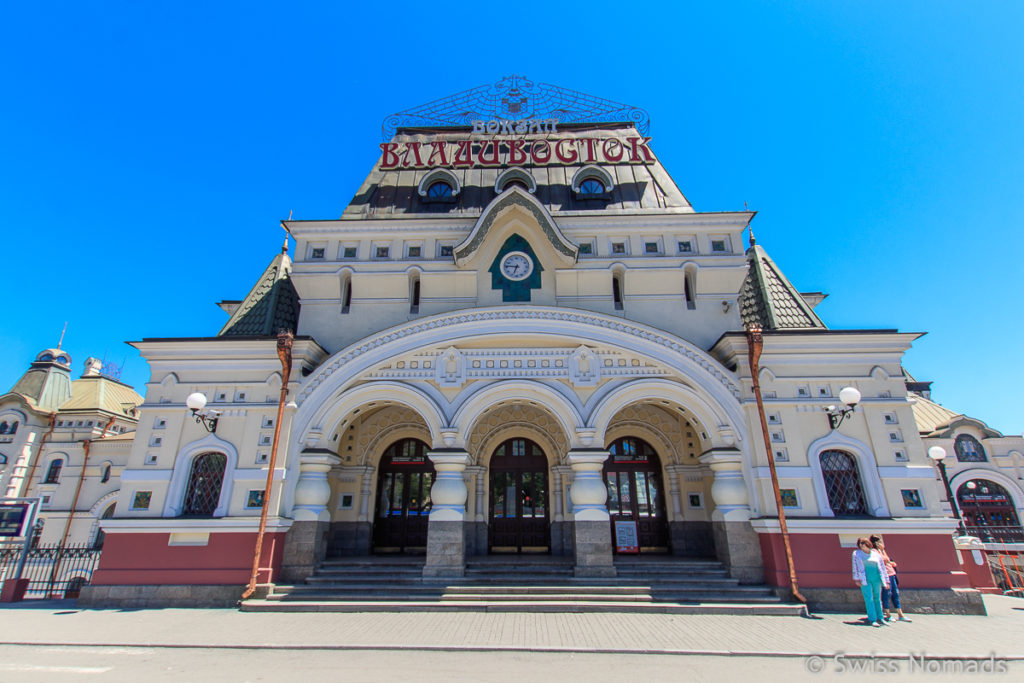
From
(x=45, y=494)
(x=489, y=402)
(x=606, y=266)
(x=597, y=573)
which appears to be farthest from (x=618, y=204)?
(x=45, y=494)

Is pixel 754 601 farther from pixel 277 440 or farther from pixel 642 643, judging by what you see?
pixel 277 440

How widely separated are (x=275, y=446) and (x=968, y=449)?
32145 millimetres

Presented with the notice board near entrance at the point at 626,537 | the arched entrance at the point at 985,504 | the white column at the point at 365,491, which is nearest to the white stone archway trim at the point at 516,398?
the notice board near entrance at the point at 626,537

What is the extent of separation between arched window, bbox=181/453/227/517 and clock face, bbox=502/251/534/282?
9.10m

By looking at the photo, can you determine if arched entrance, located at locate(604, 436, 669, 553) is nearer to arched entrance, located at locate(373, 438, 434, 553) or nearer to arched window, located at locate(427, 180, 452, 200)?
arched entrance, located at locate(373, 438, 434, 553)

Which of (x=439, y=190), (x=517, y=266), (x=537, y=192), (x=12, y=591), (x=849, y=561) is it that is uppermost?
(x=439, y=190)

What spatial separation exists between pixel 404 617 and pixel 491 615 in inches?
69.8

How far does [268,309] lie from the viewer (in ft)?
49.5

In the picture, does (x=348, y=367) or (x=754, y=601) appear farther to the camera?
(x=348, y=367)

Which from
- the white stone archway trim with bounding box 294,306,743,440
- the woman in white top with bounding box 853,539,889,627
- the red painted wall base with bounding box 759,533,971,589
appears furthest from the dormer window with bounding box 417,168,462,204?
the woman in white top with bounding box 853,539,889,627

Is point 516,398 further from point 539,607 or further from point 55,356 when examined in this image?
point 55,356

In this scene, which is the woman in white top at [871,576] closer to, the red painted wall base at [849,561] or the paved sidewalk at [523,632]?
the paved sidewalk at [523,632]

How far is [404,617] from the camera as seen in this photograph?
10.1 metres

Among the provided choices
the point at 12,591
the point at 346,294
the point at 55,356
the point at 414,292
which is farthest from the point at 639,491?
the point at 55,356
